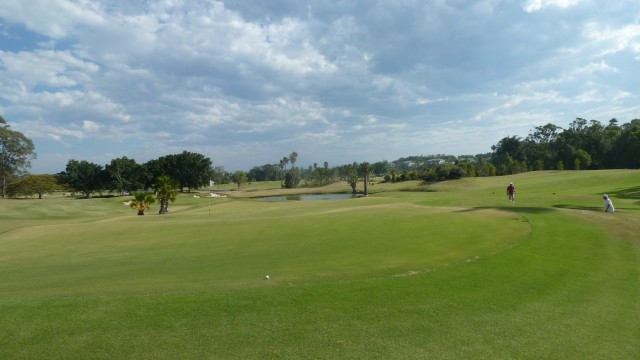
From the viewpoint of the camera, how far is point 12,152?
78.4m

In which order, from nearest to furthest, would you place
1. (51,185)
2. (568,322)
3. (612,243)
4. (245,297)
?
(568,322) < (245,297) < (612,243) < (51,185)

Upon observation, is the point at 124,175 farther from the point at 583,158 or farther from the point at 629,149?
the point at 629,149

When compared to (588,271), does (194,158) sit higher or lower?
higher

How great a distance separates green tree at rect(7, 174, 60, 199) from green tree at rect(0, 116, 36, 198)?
1037cm

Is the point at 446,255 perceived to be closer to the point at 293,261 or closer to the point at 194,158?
the point at 293,261

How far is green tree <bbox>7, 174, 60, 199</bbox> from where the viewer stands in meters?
91.2

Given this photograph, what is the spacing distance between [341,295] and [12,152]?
94.5 meters

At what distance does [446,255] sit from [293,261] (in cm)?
567

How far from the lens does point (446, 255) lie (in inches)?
555

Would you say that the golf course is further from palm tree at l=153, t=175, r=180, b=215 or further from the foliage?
the foliage

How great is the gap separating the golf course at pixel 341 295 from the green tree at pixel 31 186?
298 feet

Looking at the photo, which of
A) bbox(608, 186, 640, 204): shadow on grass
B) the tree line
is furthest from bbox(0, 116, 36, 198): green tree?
bbox(608, 186, 640, 204): shadow on grass

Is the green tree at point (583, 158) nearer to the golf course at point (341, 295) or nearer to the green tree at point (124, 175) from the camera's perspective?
the golf course at point (341, 295)

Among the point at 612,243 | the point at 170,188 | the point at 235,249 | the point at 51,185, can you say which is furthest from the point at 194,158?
the point at 612,243
